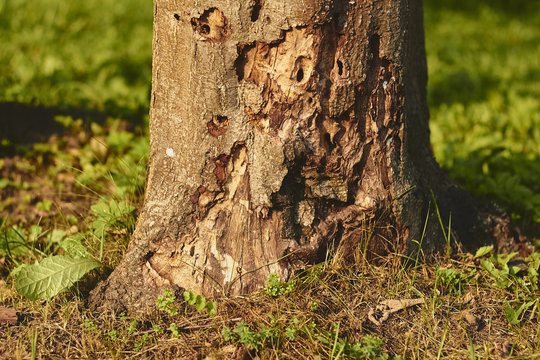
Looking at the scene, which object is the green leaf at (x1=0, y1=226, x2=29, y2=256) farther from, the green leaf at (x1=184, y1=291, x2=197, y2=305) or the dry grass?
the green leaf at (x1=184, y1=291, x2=197, y2=305)

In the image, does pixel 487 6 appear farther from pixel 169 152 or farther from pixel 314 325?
pixel 314 325

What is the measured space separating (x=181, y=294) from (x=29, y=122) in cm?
219

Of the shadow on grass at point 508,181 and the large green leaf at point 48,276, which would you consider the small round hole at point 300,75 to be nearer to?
the large green leaf at point 48,276

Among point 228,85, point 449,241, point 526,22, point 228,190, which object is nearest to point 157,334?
point 228,190

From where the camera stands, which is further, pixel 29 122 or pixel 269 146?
pixel 29 122

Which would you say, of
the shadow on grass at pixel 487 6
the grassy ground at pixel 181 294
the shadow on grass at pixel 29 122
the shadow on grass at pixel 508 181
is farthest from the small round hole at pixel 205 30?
the shadow on grass at pixel 487 6

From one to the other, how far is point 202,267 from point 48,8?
18.4ft

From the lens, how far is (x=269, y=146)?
2188mm

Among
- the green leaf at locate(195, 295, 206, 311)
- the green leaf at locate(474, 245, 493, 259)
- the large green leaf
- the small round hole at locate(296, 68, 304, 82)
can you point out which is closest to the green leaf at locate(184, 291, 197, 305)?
the green leaf at locate(195, 295, 206, 311)

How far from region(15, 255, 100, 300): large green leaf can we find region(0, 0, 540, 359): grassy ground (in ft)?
0.09

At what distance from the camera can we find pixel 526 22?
29.5 feet

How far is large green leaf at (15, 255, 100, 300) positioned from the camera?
2.27 metres

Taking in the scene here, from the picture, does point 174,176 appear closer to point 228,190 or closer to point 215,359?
point 228,190

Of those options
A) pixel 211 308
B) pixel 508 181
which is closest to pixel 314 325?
pixel 211 308
